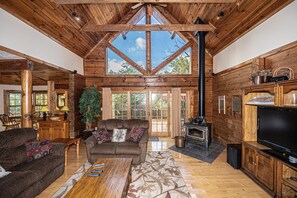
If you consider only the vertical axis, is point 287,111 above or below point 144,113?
above

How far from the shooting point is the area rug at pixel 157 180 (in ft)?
8.76

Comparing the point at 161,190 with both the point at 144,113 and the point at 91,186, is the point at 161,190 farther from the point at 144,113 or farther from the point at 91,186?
the point at 144,113

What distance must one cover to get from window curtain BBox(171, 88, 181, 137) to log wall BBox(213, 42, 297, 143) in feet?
4.80

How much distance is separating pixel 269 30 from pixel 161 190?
13.7 ft

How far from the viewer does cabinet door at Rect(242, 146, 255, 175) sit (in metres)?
3.13

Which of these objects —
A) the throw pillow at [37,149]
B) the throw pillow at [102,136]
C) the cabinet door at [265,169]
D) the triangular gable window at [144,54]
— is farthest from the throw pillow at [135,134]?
the triangular gable window at [144,54]

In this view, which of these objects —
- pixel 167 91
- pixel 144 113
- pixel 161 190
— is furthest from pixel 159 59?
pixel 161 190

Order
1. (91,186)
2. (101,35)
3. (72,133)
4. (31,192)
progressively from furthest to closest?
(101,35) < (72,133) < (31,192) < (91,186)

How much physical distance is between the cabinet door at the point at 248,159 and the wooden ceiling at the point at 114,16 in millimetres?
3035

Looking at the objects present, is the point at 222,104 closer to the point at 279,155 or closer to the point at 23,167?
the point at 279,155

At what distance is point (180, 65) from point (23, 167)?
613cm

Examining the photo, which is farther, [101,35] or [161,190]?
[101,35]

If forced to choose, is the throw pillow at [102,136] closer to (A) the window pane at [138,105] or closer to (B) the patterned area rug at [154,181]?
(B) the patterned area rug at [154,181]

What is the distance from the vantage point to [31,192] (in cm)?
237
